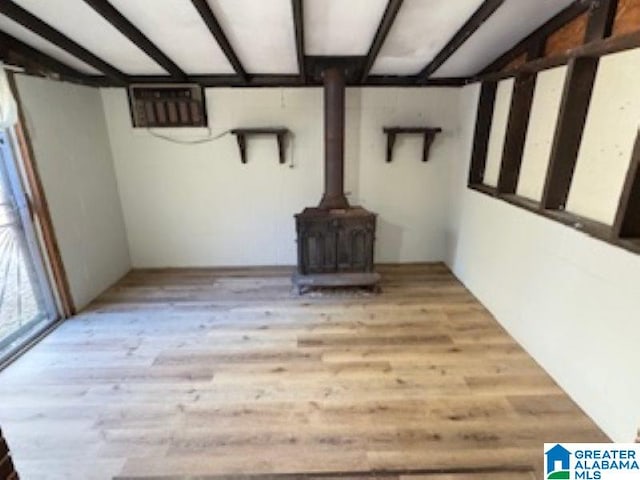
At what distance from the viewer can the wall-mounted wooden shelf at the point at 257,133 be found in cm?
375

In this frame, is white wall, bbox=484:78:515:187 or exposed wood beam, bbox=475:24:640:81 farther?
white wall, bbox=484:78:515:187

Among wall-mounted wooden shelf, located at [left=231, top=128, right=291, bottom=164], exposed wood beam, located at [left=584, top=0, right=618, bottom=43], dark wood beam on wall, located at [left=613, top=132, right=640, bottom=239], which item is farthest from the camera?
wall-mounted wooden shelf, located at [left=231, top=128, right=291, bottom=164]

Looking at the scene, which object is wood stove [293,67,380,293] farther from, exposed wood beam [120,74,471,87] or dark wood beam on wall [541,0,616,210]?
dark wood beam on wall [541,0,616,210]

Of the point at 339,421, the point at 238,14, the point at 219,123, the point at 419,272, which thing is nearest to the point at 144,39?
the point at 238,14

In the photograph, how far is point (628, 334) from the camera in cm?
176

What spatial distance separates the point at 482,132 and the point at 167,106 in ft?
10.2

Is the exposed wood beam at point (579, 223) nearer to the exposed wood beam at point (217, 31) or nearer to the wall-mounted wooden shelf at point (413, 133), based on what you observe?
the wall-mounted wooden shelf at point (413, 133)

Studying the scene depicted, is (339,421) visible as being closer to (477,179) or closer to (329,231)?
(329,231)

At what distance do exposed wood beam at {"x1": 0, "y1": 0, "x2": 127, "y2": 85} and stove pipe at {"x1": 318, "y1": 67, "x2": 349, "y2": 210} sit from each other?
189 cm

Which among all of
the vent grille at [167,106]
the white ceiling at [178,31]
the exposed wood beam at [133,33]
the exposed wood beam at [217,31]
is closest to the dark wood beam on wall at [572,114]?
the exposed wood beam at [217,31]

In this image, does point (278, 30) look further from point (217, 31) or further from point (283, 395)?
point (283, 395)

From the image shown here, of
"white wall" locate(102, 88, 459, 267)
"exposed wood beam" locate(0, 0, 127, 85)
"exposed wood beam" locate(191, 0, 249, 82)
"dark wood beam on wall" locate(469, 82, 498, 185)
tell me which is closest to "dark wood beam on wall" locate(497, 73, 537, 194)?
"dark wood beam on wall" locate(469, 82, 498, 185)

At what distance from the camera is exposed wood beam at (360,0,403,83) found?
226 centimetres

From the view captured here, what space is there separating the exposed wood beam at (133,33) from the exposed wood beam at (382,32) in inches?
66.2
